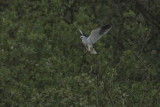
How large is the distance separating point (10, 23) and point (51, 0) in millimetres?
1134

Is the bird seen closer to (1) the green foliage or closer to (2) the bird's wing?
(2) the bird's wing

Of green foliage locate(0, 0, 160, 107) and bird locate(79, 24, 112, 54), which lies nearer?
bird locate(79, 24, 112, 54)

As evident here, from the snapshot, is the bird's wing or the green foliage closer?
the bird's wing

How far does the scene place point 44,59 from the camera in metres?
10.0

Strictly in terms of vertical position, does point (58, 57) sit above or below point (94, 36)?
above

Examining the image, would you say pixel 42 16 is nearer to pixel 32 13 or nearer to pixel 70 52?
pixel 32 13

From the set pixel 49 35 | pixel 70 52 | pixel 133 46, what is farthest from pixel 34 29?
pixel 133 46

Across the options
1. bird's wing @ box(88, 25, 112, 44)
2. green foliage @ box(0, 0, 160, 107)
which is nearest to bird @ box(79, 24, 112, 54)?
bird's wing @ box(88, 25, 112, 44)

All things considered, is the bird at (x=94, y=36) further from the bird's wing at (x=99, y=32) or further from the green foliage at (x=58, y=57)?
the green foliage at (x=58, y=57)

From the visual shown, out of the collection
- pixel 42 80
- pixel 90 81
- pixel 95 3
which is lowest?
pixel 90 81

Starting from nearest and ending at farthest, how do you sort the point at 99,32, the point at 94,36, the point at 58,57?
the point at 99,32
the point at 94,36
the point at 58,57

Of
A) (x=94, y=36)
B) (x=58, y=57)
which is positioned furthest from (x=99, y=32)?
(x=58, y=57)

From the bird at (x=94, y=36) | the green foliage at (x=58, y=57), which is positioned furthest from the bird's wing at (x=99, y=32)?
the green foliage at (x=58, y=57)

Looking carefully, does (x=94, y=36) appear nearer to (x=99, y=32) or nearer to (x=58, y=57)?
(x=99, y=32)
